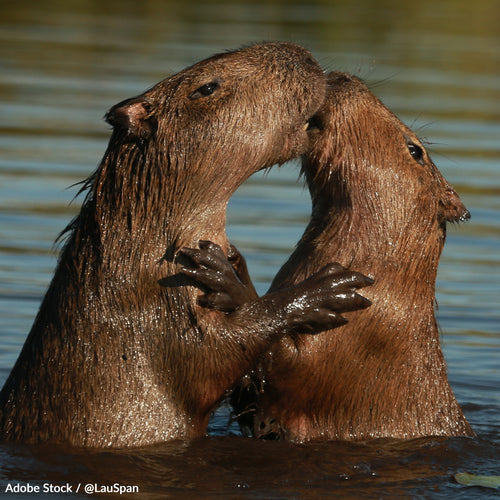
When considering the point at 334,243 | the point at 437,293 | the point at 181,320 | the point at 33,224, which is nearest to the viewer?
the point at 181,320

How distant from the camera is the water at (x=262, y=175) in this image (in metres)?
7.08

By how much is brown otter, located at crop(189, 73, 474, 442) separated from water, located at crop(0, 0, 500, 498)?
212 millimetres

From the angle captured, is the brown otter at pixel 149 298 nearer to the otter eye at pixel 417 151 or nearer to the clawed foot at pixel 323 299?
the clawed foot at pixel 323 299

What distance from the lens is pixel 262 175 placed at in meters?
15.7

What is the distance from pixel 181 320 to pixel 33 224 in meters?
6.32

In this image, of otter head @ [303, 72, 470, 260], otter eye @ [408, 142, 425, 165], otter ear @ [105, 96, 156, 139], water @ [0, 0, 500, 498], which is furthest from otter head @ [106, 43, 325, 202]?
water @ [0, 0, 500, 498]

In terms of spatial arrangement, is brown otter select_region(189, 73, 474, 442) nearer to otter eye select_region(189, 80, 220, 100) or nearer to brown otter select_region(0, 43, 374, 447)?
brown otter select_region(0, 43, 374, 447)

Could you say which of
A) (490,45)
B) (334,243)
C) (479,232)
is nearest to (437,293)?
(479,232)

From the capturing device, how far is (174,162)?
289 inches

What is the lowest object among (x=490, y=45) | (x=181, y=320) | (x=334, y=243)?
(x=181, y=320)

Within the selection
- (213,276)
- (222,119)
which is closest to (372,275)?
(213,276)

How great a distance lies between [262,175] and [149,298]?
338 inches

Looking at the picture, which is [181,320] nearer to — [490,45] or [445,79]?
[445,79]

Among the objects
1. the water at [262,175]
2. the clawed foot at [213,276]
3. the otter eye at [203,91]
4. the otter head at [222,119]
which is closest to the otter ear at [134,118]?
the otter head at [222,119]
